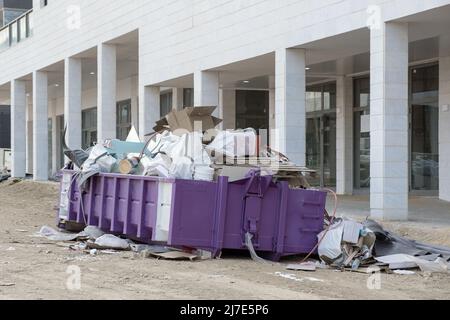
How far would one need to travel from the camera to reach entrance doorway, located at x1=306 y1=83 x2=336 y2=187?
76.5ft

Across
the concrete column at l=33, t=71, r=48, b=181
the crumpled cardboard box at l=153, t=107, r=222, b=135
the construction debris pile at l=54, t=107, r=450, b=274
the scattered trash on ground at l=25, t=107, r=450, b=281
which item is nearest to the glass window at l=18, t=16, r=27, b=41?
the concrete column at l=33, t=71, r=48, b=181

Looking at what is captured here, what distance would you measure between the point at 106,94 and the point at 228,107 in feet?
15.8

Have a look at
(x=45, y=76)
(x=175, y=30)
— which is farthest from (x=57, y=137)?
(x=175, y=30)

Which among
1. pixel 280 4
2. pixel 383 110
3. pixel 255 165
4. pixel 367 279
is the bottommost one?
pixel 367 279

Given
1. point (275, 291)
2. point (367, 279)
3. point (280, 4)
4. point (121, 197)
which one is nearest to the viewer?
point (275, 291)

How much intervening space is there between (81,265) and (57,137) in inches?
1375

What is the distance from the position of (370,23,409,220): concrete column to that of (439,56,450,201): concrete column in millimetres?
4979

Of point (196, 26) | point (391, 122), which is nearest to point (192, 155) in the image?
point (391, 122)

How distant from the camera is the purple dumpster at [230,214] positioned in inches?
387

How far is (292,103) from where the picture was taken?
52.9 feet

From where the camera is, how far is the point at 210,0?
755 inches

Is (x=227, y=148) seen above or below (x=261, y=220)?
above

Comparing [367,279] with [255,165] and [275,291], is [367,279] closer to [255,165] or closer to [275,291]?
[275,291]

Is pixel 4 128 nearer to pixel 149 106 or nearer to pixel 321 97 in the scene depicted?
pixel 149 106
